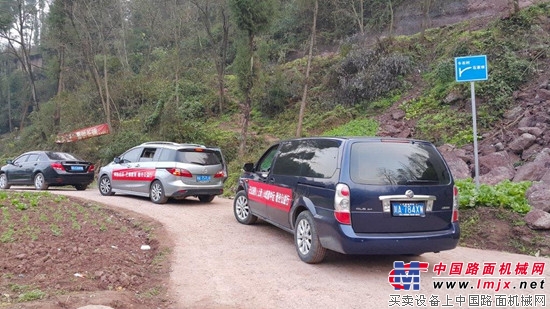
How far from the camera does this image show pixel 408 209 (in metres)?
5.52

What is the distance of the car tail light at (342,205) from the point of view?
544 centimetres

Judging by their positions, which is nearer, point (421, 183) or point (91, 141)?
point (421, 183)

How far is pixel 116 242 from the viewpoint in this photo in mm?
6926

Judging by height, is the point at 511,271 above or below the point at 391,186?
below

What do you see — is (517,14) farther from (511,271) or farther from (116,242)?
(116,242)

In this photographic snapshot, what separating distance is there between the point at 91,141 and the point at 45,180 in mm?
8865

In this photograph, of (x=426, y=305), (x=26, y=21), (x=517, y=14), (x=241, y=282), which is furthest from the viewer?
(x=26, y=21)

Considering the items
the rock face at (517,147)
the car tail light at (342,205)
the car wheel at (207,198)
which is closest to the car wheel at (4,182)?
the car wheel at (207,198)

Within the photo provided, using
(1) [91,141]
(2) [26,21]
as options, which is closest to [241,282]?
(1) [91,141]

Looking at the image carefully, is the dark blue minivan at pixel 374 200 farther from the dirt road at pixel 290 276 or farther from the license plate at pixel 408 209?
the dirt road at pixel 290 276

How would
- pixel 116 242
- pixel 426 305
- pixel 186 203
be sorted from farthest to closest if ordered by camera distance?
pixel 186 203 → pixel 116 242 → pixel 426 305

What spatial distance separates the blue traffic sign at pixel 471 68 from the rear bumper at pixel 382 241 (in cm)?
369

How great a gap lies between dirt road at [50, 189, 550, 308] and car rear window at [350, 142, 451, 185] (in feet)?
4.01

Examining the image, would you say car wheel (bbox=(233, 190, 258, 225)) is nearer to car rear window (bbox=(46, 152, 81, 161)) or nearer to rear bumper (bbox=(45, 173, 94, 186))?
rear bumper (bbox=(45, 173, 94, 186))
